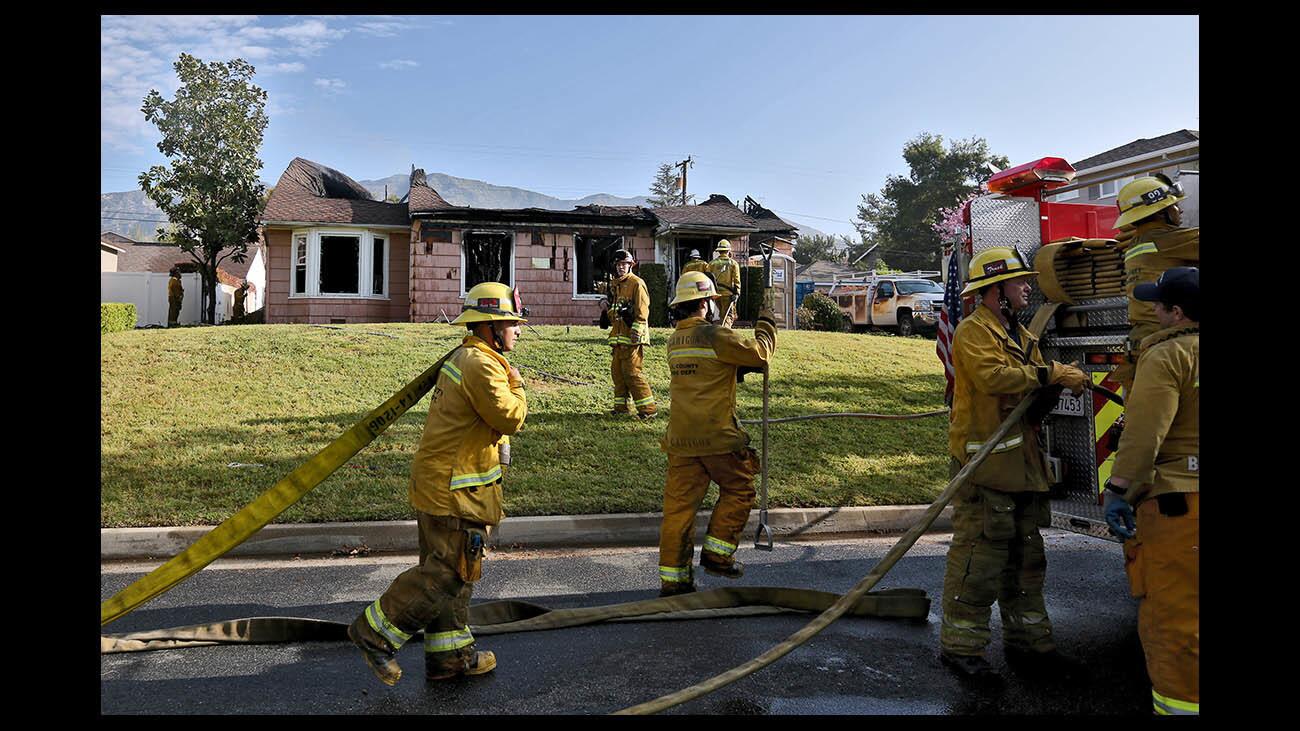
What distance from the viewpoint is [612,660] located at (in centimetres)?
425

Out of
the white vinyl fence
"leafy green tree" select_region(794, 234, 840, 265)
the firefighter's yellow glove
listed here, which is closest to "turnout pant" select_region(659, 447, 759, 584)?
the firefighter's yellow glove

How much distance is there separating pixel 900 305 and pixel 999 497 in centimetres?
2023

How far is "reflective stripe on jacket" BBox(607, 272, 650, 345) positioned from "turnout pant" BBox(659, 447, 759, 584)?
483 cm

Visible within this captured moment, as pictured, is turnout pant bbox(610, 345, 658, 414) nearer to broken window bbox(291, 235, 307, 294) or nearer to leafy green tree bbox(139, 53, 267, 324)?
broken window bbox(291, 235, 307, 294)

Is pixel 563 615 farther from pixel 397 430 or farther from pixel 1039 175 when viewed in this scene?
pixel 397 430

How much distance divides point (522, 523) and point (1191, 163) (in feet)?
17.2

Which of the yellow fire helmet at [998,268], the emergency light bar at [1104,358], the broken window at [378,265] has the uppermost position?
the broken window at [378,265]

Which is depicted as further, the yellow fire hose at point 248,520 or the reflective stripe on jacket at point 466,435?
the reflective stripe on jacket at point 466,435

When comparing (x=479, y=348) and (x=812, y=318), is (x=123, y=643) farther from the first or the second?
(x=812, y=318)

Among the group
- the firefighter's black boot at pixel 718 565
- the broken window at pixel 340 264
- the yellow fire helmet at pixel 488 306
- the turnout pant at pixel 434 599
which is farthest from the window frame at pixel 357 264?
the turnout pant at pixel 434 599

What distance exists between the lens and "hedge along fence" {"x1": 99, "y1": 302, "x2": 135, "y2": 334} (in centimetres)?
1748

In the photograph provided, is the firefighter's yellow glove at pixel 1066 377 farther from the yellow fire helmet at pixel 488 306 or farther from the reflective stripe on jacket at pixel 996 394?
the yellow fire helmet at pixel 488 306

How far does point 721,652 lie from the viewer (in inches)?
172

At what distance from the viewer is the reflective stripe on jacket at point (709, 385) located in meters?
5.19
